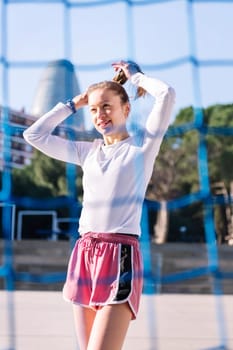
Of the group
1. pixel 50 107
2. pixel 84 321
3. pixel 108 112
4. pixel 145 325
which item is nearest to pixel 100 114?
pixel 108 112

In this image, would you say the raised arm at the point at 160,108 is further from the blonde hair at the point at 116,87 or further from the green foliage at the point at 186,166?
the green foliage at the point at 186,166

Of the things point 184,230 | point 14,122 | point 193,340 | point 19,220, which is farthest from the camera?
point 184,230

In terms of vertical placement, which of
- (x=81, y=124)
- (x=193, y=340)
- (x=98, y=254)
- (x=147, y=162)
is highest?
(x=81, y=124)

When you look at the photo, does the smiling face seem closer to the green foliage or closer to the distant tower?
the distant tower

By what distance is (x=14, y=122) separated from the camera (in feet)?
6.50

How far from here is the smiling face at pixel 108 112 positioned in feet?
2.75

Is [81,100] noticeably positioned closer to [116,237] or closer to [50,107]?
[116,237]

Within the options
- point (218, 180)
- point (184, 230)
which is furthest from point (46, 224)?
point (218, 180)

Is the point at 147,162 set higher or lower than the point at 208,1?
lower

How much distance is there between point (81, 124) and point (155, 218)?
620 cm

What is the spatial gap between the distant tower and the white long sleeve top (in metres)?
1.00

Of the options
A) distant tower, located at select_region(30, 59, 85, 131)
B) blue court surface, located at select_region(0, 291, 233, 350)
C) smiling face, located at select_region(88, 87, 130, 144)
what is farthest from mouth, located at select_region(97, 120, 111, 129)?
distant tower, located at select_region(30, 59, 85, 131)

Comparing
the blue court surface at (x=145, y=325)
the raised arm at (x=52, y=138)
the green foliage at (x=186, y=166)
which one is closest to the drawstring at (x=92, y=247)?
the raised arm at (x=52, y=138)

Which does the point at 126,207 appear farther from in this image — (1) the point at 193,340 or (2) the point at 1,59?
(2) the point at 1,59
